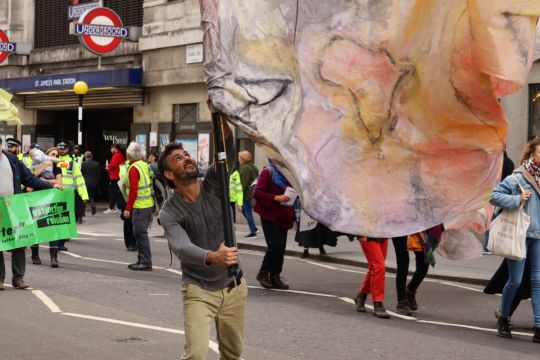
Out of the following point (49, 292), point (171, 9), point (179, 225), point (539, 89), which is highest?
point (171, 9)

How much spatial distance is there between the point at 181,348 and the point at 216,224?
2.85 m

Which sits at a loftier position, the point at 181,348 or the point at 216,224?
the point at 216,224

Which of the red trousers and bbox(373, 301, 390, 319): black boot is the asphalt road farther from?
the red trousers

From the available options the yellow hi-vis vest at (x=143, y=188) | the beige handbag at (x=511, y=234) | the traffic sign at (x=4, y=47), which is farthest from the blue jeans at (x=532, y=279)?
the traffic sign at (x=4, y=47)

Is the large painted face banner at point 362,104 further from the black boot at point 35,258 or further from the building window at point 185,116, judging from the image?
the building window at point 185,116

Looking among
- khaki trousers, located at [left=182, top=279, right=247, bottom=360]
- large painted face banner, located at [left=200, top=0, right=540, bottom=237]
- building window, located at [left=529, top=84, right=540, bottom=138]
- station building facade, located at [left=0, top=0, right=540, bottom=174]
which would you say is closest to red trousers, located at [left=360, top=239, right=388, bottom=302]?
khaki trousers, located at [left=182, top=279, right=247, bottom=360]

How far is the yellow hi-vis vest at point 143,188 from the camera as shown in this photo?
13961mm

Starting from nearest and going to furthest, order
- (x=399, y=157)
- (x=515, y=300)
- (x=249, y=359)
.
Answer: (x=399, y=157) → (x=249, y=359) → (x=515, y=300)

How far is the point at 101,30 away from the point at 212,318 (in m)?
24.6

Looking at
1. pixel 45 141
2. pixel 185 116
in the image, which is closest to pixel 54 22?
pixel 45 141

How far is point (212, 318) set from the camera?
18.4ft

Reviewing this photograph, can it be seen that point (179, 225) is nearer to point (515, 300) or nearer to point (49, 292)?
point (515, 300)

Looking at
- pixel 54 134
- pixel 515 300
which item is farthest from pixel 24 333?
pixel 54 134

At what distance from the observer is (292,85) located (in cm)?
409
